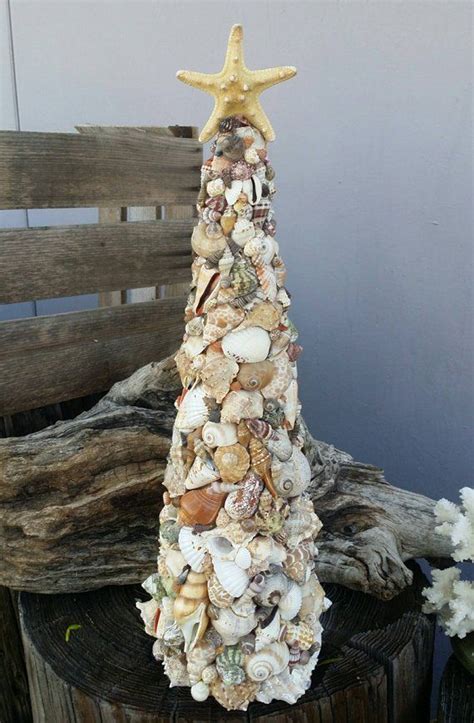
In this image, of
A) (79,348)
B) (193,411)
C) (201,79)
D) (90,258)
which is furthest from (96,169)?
(193,411)

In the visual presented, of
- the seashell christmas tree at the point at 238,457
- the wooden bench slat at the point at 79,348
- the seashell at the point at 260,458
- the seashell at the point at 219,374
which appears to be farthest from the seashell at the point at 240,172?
the wooden bench slat at the point at 79,348

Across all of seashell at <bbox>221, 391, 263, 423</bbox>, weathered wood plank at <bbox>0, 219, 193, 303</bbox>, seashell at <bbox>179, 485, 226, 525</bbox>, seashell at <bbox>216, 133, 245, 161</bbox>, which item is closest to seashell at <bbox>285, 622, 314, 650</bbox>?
seashell at <bbox>179, 485, 226, 525</bbox>

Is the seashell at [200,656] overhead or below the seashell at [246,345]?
below

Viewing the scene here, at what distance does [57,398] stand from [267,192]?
810 mm

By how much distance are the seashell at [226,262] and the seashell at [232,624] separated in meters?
0.47

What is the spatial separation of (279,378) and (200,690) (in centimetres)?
48

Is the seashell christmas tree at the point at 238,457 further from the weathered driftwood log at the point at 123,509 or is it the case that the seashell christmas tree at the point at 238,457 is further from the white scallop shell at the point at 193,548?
the weathered driftwood log at the point at 123,509

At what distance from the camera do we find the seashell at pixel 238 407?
91 centimetres

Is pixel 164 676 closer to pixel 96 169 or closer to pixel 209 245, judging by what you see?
Answer: pixel 209 245

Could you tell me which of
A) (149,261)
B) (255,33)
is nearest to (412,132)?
(255,33)

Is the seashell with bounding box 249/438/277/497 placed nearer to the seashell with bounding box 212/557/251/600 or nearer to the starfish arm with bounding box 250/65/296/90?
the seashell with bounding box 212/557/251/600

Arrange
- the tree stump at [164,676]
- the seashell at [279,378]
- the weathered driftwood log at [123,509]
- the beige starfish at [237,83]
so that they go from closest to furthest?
1. the beige starfish at [237,83]
2. the seashell at [279,378]
3. the tree stump at [164,676]
4. the weathered driftwood log at [123,509]

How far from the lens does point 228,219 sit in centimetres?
88

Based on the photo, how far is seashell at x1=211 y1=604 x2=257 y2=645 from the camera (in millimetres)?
939
